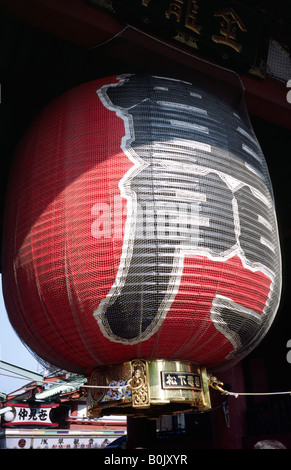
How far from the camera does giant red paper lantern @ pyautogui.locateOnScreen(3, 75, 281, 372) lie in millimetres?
1897

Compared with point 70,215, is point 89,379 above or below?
below

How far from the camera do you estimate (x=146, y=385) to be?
1894 mm

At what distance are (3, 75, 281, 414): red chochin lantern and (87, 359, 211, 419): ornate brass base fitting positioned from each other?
5 cm

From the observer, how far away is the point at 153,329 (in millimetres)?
1892

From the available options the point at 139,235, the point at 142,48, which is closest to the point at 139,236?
the point at 139,235

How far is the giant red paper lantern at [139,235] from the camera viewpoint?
190 centimetres

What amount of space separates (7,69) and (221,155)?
1.75 meters

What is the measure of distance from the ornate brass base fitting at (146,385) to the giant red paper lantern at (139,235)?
0.06 metres

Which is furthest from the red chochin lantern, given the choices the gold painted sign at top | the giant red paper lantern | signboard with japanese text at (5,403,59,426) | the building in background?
signboard with japanese text at (5,403,59,426)

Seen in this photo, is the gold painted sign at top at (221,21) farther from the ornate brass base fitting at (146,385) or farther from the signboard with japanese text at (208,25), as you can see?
the ornate brass base fitting at (146,385)

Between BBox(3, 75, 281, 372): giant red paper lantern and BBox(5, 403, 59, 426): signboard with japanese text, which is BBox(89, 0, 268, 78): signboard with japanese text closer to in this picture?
BBox(3, 75, 281, 372): giant red paper lantern

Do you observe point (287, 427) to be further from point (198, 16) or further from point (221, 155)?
point (198, 16)
